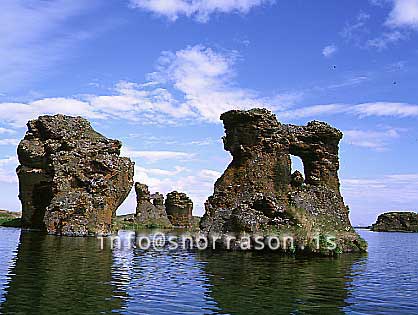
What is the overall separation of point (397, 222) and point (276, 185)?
119 metres

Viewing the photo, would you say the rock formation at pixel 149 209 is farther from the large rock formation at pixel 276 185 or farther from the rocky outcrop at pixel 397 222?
the rocky outcrop at pixel 397 222

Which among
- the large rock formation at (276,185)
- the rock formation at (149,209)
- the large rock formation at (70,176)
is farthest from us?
the rock formation at (149,209)

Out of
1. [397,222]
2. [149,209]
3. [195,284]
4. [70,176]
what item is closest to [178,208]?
[149,209]

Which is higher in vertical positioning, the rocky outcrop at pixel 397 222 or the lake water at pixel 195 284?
the rocky outcrop at pixel 397 222

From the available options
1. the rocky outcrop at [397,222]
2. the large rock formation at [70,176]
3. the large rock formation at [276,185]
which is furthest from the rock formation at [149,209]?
the rocky outcrop at [397,222]

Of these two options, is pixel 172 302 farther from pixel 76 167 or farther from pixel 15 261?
pixel 76 167

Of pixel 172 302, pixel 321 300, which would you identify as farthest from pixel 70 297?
pixel 321 300

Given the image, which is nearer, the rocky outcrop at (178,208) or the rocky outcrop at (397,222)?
the rocky outcrop at (178,208)

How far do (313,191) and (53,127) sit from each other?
34734mm

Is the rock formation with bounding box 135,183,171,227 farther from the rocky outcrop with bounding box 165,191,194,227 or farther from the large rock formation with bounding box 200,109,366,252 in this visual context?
the large rock formation with bounding box 200,109,366,252

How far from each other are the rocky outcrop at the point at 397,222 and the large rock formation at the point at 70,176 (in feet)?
360

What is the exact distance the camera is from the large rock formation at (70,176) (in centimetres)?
5303

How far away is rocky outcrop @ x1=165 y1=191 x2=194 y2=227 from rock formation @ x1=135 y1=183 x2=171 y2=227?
4127mm

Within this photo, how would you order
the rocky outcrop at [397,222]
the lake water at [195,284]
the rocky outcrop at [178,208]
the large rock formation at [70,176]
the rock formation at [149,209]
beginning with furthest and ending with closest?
the rocky outcrop at [397,222], the rocky outcrop at [178,208], the rock formation at [149,209], the large rock formation at [70,176], the lake water at [195,284]
